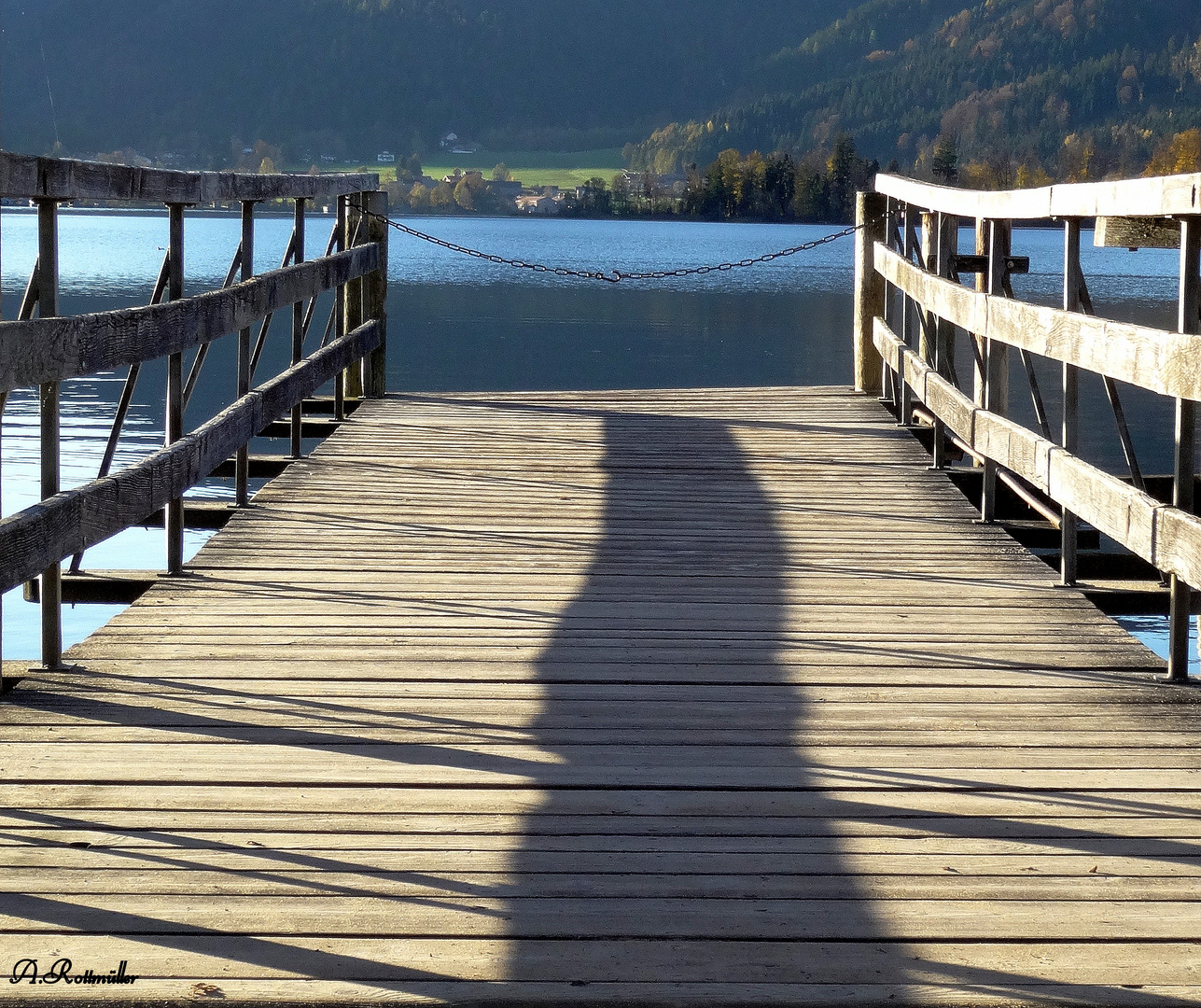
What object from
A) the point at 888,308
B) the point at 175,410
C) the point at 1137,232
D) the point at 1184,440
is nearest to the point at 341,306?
the point at 888,308

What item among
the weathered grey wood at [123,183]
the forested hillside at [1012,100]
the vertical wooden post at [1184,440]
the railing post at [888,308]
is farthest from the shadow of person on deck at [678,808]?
the forested hillside at [1012,100]

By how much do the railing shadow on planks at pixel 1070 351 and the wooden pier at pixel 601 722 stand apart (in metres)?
0.02

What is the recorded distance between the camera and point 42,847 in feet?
8.93

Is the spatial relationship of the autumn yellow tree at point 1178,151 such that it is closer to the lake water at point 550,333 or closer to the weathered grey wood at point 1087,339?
the lake water at point 550,333

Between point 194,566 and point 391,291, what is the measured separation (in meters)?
39.1

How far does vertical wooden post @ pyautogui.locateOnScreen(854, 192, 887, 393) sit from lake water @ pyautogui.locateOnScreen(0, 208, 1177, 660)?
4486mm

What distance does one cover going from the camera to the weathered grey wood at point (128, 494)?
338 cm

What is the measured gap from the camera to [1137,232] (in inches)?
187

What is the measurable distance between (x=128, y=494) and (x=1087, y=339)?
2803 millimetres

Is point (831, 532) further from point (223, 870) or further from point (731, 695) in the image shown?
point (223, 870)

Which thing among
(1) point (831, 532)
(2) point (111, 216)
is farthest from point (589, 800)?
(2) point (111, 216)

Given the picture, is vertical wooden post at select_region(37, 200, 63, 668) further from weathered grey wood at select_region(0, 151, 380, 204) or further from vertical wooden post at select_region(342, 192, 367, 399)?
vertical wooden post at select_region(342, 192, 367, 399)

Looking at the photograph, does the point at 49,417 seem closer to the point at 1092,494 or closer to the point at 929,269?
the point at 1092,494

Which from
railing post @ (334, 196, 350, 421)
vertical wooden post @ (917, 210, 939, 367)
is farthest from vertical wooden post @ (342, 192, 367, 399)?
vertical wooden post @ (917, 210, 939, 367)
